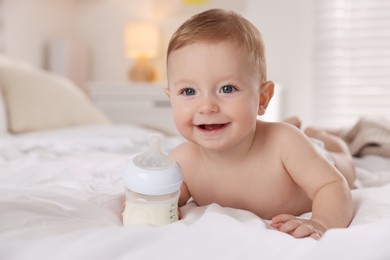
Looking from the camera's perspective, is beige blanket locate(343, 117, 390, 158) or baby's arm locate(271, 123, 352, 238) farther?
beige blanket locate(343, 117, 390, 158)

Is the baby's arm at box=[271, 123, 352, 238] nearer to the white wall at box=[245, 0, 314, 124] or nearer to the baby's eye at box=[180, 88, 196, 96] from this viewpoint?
the baby's eye at box=[180, 88, 196, 96]

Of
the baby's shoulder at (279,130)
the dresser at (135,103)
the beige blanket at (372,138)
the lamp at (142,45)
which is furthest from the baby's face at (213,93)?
the lamp at (142,45)

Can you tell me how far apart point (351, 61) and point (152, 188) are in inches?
128

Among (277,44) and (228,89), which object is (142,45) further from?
(228,89)

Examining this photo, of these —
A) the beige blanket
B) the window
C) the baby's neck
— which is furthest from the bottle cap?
the window

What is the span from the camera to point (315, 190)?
0.93 meters

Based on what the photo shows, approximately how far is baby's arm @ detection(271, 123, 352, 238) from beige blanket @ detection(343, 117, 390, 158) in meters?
0.83

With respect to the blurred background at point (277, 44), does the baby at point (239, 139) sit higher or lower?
higher

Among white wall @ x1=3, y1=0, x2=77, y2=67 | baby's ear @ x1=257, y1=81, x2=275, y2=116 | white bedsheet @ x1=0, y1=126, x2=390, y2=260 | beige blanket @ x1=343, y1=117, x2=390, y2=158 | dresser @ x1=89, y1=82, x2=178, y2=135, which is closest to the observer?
white bedsheet @ x1=0, y1=126, x2=390, y2=260

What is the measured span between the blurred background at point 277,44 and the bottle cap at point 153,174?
284 cm

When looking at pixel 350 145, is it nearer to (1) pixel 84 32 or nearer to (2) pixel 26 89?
(2) pixel 26 89

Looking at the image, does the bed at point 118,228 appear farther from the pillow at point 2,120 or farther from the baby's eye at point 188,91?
the pillow at point 2,120

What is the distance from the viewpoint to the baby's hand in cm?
73

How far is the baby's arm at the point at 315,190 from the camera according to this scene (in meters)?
0.76
